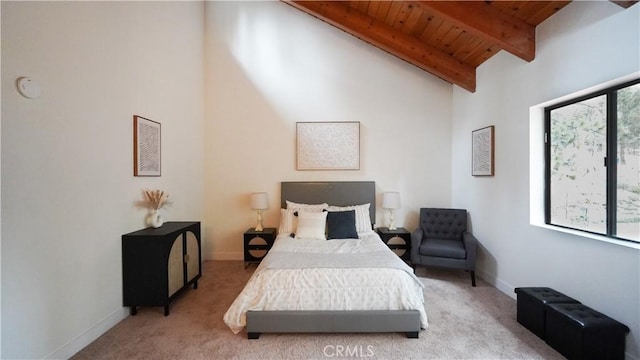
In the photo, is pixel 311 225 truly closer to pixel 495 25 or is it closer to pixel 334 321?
pixel 334 321

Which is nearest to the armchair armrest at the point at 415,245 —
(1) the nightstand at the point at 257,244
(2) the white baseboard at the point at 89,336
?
(1) the nightstand at the point at 257,244

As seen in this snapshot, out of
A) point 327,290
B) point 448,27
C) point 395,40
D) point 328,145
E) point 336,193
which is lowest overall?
point 327,290

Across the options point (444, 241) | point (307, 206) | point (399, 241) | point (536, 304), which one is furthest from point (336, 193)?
point (536, 304)

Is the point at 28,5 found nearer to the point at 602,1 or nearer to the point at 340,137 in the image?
the point at 340,137

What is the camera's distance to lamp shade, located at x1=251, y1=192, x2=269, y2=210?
368 centimetres

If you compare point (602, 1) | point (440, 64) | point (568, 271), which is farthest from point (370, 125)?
point (568, 271)

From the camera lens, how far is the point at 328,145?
395cm

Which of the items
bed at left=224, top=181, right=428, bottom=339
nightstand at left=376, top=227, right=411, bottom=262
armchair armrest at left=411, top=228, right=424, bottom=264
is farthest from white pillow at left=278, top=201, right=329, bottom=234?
armchair armrest at left=411, top=228, right=424, bottom=264

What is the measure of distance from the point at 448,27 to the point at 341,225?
2843mm

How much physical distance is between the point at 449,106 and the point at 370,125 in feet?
4.45

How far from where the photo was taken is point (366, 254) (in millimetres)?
2434

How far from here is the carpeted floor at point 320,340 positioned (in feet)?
6.17

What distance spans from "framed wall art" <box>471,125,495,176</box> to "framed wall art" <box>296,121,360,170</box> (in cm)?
168

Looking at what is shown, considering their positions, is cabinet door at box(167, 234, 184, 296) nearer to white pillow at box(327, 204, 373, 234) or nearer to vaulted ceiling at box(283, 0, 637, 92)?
white pillow at box(327, 204, 373, 234)
